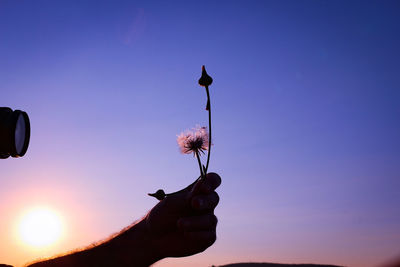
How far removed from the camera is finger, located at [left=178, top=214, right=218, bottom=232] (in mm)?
1846

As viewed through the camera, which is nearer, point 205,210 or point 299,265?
point 205,210

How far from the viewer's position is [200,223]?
6.07 ft

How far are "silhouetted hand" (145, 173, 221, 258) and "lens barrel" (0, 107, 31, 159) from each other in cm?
96

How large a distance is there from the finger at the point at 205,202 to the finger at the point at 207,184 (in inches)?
1.1

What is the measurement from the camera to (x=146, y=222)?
241cm

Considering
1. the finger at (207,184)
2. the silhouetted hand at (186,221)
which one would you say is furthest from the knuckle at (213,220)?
the finger at (207,184)

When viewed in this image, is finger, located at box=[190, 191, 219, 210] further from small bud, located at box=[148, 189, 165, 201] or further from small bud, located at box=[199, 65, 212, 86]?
small bud, located at box=[199, 65, 212, 86]

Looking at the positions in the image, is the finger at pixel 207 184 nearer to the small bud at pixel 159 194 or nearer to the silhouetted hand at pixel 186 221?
the silhouetted hand at pixel 186 221

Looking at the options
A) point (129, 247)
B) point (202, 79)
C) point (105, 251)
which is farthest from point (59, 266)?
point (202, 79)

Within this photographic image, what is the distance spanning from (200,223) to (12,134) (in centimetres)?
114

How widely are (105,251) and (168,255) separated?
608mm

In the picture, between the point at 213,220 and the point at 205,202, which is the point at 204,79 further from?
the point at 213,220

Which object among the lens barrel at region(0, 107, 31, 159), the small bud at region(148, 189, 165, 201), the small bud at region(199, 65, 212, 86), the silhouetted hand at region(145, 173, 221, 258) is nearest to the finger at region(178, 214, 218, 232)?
the silhouetted hand at region(145, 173, 221, 258)

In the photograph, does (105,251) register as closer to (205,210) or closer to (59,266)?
(59,266)
